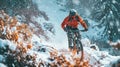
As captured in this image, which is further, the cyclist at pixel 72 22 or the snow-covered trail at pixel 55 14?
the snow-covered trail at pixel 55 14

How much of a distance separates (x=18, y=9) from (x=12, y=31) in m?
17.9

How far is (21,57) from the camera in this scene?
10.5 m

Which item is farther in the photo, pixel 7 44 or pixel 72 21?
pixel 72 21

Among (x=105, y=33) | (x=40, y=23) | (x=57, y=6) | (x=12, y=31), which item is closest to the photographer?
(x=12, y=31)

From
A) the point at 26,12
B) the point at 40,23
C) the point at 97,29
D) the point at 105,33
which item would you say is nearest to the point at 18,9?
the point at 26,12

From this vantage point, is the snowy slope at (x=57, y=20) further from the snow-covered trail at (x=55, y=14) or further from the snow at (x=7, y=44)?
the snow at (x=7, y=44)

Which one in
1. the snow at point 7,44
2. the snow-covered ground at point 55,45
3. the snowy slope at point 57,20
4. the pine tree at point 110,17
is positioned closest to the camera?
the snow at point 7,44

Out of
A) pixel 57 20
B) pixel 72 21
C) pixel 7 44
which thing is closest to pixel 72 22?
pixel 72 21

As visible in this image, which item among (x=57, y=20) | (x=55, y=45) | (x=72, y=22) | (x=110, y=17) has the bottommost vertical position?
(x=55, y=45)

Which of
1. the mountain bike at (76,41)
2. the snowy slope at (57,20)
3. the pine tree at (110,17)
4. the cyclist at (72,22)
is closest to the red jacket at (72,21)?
the cyclist at (72,22)

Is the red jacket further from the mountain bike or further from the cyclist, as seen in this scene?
the mountain bike

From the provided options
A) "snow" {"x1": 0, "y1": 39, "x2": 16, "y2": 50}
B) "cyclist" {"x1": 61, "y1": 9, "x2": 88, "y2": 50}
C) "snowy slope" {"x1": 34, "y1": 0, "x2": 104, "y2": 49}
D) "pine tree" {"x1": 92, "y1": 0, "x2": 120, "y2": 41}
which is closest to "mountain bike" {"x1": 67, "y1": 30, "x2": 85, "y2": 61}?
"cyclist" {"x1": 61, "y1": 9, "x2": 88, "y2": 50}

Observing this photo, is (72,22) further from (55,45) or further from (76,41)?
(55,45)

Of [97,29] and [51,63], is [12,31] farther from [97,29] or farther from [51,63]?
[97,29]
